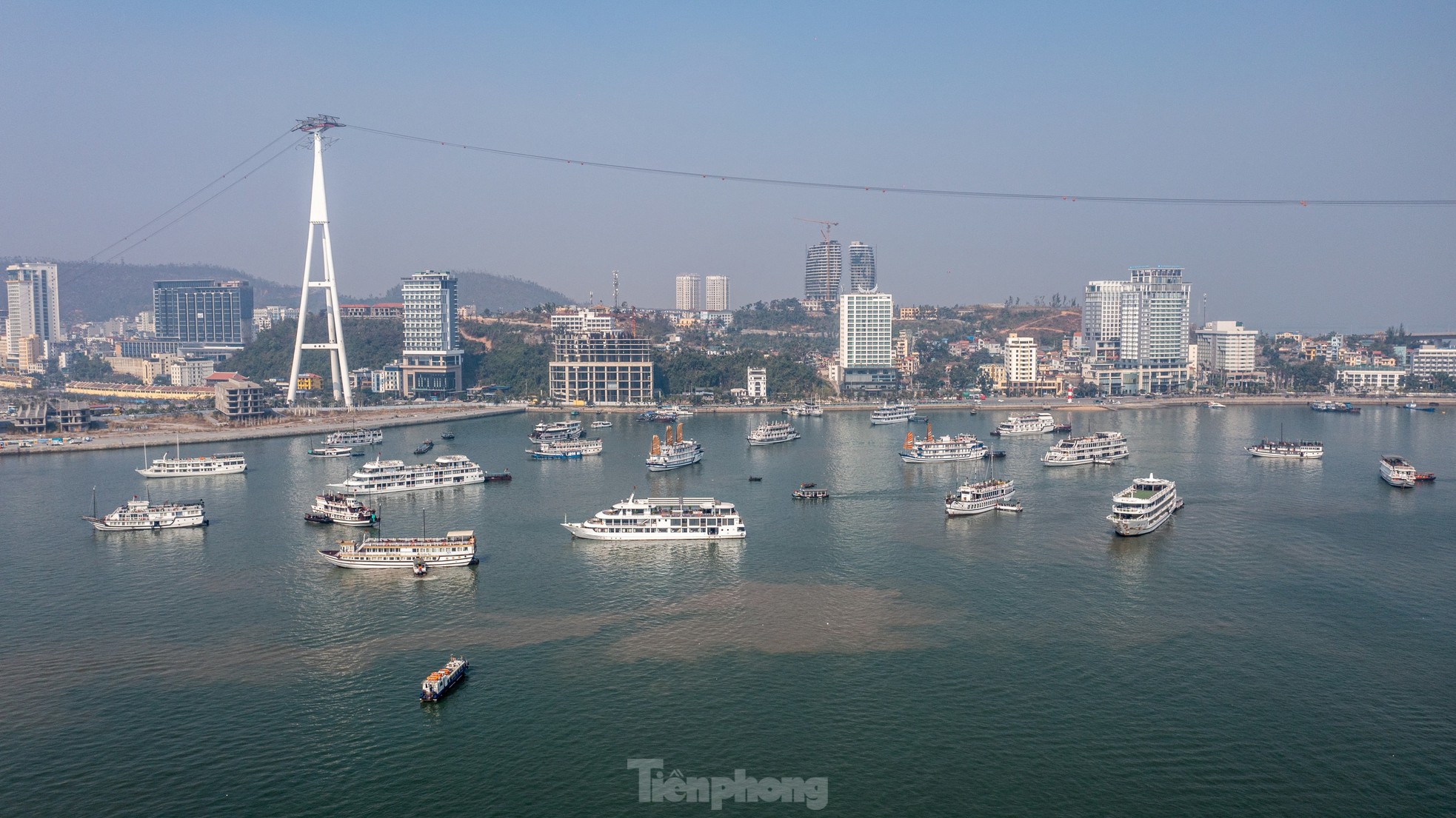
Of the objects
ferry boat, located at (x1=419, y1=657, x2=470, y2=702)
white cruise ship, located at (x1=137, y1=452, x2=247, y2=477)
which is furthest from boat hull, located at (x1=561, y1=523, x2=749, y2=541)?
white cruise ship, located at (x1=137, y1=452, x2=247, y2=477)

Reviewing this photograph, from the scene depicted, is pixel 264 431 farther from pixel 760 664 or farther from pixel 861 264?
pixel 861 264

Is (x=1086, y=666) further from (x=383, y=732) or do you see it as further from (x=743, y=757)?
(x=383, y=732)

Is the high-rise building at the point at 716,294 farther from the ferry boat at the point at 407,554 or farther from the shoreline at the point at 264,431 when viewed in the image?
the ferry boat at the point at 407,554

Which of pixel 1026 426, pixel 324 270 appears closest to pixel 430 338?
pixel 324 270

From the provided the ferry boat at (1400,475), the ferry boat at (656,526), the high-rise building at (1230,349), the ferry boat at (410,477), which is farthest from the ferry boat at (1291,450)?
the high-rise building at (1230,349)

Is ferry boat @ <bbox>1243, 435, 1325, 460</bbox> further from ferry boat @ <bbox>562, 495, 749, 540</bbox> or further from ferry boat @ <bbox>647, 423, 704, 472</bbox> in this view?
ferry boat @ <bbox>562, 495, 749, 540</bbox>

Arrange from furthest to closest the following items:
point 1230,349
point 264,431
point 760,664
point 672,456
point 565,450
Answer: point 1230,349 → point 264,431 → point 565,450 → point 672,456 → point 760,664
